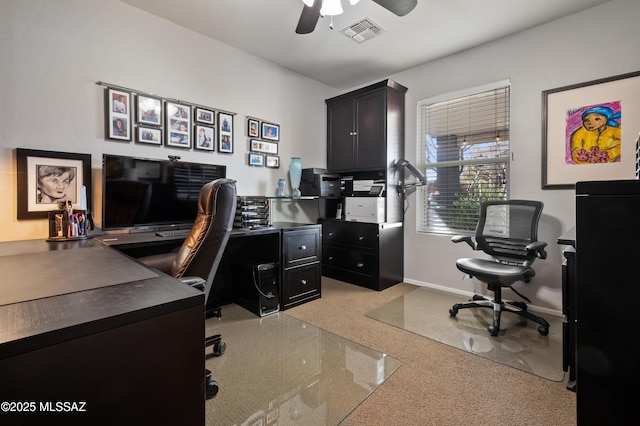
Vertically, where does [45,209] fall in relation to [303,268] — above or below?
above

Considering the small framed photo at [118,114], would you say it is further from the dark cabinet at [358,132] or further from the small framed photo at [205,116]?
the dark cabinet at [358,132]

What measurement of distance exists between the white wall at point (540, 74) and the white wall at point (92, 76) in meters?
2.34

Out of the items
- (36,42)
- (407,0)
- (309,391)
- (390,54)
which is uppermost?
(390,54)

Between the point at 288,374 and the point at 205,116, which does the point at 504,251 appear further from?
the point at 205,116

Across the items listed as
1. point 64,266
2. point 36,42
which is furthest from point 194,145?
point 64,266

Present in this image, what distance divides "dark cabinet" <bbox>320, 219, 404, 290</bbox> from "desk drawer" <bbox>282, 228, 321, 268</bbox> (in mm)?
657

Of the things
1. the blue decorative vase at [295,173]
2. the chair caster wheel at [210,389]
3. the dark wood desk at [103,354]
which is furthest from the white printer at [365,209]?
the dark wood desk at [103,354]

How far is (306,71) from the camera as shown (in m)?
3.77

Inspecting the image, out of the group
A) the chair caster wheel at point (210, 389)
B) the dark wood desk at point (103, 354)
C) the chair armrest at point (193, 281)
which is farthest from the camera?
the chair caster wheel at point (210, 389)

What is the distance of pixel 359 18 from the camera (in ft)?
8.66

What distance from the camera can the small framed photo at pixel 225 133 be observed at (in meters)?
3.02

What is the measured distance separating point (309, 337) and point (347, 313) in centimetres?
57

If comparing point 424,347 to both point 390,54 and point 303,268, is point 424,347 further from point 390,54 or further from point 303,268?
point 390,54

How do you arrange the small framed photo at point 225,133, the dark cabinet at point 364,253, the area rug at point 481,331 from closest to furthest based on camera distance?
the area rug at point 481,331, the small framed photo at point 225,133, the dark cabinet at point 364,253
